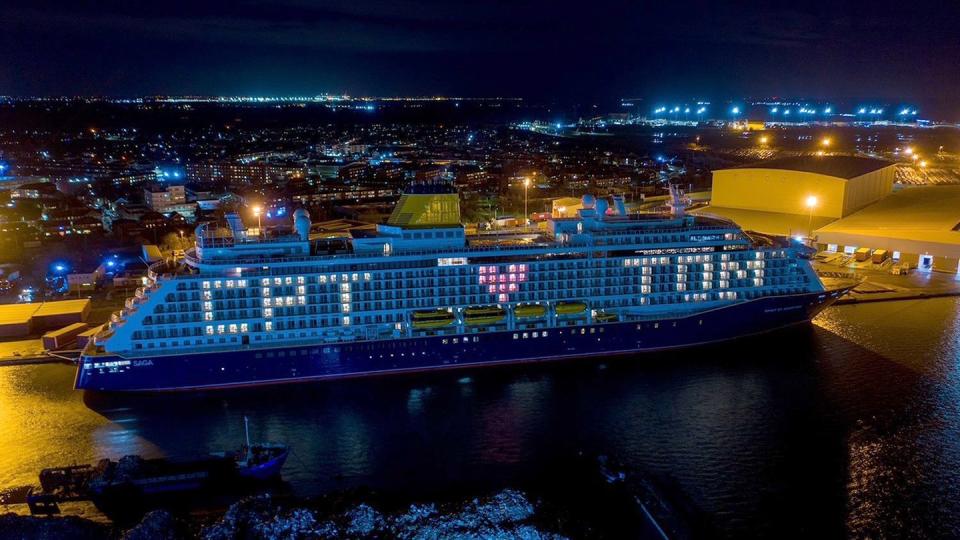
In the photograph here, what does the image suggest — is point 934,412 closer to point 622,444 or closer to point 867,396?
point 867,396

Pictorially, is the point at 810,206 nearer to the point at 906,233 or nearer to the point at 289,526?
the point at 906,233

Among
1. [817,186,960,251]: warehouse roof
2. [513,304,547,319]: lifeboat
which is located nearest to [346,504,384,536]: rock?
[513,304,547,319]: lifeboat

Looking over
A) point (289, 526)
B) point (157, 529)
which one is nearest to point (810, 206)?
point (289, 526)

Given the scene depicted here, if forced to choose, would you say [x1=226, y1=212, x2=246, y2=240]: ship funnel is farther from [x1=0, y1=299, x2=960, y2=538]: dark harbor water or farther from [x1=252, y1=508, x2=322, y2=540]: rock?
[x1=252, y1=508, x2=322, y2=540]: rock

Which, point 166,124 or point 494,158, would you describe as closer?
point 494,158

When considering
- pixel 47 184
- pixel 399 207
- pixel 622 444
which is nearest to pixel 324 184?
pixel 47 184
